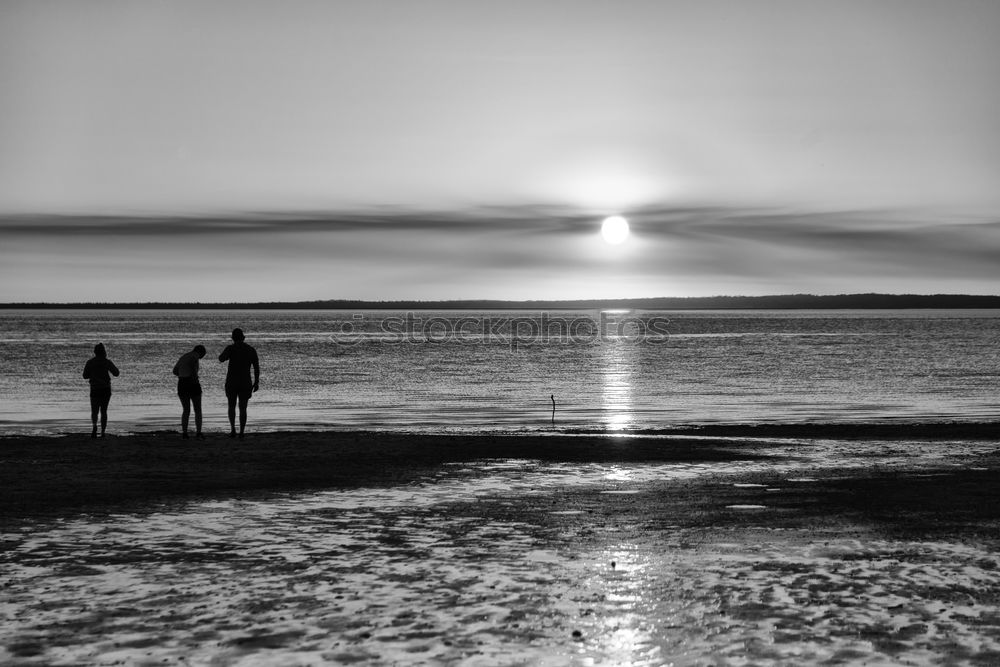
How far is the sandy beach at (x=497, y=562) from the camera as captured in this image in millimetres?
7297

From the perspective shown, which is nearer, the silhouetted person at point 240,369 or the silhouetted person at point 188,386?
the silhouetted person at point 240,369

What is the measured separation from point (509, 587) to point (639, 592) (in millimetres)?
1097

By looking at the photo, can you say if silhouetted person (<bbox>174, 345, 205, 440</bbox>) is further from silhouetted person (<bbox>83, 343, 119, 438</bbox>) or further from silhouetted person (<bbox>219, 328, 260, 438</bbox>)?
silhouetted person (<bbox>83, 343, 119, 438</bbox>)

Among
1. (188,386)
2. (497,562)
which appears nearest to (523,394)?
(188,386)

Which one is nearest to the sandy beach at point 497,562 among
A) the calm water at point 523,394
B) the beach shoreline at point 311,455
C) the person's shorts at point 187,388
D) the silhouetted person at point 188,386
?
A: the beach shoreline at point 311,455

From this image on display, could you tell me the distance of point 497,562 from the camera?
9.87 meters

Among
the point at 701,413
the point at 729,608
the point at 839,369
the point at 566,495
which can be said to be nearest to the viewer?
the point at 729,608

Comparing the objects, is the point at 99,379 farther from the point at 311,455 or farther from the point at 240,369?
the point at 311,455

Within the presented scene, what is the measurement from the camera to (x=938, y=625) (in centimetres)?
774

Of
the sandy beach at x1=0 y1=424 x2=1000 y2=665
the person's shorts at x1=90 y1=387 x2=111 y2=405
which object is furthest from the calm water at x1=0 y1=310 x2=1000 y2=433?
the sandy beach at x1=0 y1=424 x2=1000 y2=665

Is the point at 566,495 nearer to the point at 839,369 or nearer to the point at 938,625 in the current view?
the point at 938,625

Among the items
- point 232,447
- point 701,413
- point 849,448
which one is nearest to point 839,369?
point 701,413

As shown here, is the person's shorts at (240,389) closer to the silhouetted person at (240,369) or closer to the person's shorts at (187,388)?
the silhouetted person at (240,369)

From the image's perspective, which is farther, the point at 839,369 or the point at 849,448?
the point at 839,369
